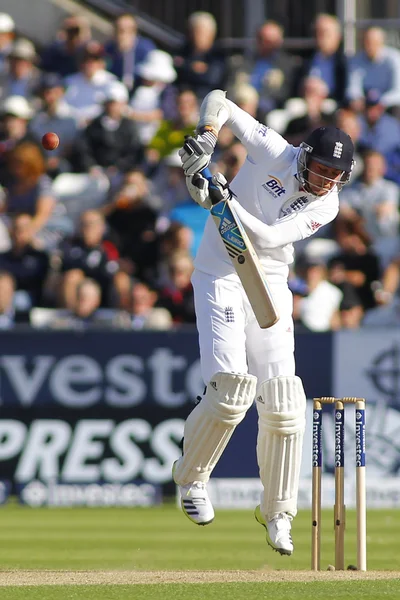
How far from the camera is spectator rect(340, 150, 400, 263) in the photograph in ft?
41.9

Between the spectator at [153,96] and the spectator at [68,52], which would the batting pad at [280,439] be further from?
the spectator at [68,52]

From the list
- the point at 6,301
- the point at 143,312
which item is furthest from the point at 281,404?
the point at 6,301

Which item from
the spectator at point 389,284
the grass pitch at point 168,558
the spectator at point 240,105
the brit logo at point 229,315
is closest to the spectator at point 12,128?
the spectator at point 240,105

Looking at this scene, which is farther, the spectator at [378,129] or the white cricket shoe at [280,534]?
the spectator at [378,129]

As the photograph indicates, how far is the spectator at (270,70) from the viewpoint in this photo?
13.9m

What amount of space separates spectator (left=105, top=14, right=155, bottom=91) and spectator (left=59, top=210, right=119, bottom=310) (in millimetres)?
2364

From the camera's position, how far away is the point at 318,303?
39.3 feet

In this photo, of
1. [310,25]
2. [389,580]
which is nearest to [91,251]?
[310,25]

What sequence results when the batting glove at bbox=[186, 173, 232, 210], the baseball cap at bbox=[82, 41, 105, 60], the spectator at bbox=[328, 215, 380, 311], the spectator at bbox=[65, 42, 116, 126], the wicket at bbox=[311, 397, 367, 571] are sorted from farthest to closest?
the baseball cap at bbox=[82, 41, 105, 60]
the spectator at bbox=[65, 42, 116, 126]
the spectator at bbox=[328, 215, 380, 311]
the wicket at bbox=[311, 397, 367, 571]
the batting glove at bbox=[186, 173, 232, 210]

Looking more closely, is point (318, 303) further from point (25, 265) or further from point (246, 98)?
point (25, 265)

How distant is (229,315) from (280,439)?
2.50 feet

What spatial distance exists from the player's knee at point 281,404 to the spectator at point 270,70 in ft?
23.5

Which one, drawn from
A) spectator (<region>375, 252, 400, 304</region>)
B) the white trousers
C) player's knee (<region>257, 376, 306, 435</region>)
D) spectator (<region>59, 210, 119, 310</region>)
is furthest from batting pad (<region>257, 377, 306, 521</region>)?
spectator (<region>375, 252, 400, 304</region>)

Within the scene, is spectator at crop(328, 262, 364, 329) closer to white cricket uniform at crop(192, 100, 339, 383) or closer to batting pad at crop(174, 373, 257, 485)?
white cricket uniform at crop(192, 100, 339, 383)
